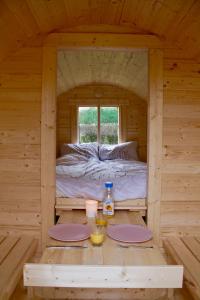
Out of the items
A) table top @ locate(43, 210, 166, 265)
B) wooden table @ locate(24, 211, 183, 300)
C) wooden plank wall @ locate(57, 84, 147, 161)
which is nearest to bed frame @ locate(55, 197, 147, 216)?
table top @ locate(43, 210, 166, 265)

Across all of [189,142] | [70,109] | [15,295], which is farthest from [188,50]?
[70,109]

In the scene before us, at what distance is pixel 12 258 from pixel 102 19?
188 cm

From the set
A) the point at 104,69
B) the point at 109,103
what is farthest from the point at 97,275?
the point at 109,103

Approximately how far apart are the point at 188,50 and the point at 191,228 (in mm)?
1469

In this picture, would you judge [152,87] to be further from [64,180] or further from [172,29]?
[64,180]

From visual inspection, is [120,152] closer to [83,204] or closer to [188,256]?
[83,204]

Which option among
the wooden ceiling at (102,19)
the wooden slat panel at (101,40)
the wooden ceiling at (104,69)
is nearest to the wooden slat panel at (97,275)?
the wooden ceiling at (102,19)

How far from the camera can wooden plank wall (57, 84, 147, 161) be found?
5203 millimetres

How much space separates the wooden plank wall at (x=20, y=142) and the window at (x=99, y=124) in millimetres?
2965

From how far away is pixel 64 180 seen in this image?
2711mm

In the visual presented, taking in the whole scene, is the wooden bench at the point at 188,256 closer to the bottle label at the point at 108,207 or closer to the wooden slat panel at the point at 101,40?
the bottle label at the point at 108,207

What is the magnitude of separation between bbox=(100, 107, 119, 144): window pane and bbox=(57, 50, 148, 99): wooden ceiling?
1.69 ft

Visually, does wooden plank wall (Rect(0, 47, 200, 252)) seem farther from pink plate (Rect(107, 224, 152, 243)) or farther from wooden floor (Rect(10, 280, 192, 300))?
pink plate (Rect(107, 224, 152, 243))

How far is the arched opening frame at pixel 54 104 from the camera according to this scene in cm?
235
